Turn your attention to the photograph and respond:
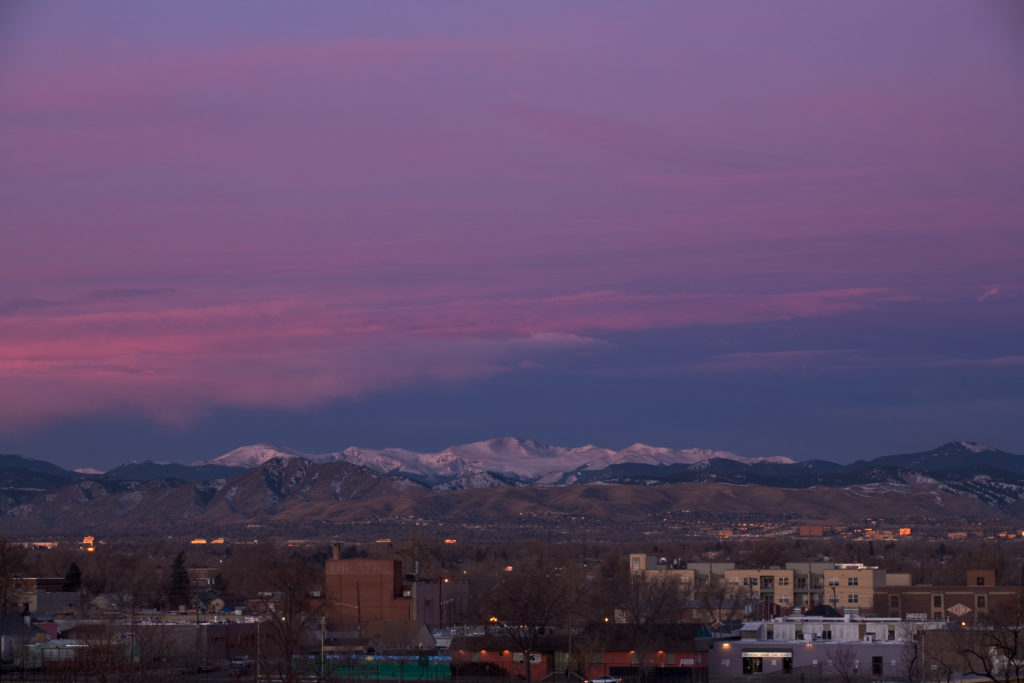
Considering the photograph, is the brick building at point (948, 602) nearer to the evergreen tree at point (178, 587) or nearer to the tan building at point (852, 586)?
the tan building at point (852, 586)

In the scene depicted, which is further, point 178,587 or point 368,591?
point 178,587

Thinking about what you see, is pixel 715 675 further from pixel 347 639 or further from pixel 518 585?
pixel 518 585

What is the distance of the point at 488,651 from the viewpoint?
81000 mm

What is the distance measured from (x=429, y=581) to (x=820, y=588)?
3192 cm

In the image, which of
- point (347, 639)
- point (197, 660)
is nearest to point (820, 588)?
point (347, 639)

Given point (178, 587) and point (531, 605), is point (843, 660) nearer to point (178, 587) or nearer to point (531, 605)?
point (531, 605)

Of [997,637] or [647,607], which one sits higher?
[997,637]

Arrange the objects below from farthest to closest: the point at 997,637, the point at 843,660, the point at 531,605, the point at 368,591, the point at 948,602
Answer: the point at 948,602 → the point at 368,591 → the point at 531,605 → the point at 843,660 → the point at 997,637

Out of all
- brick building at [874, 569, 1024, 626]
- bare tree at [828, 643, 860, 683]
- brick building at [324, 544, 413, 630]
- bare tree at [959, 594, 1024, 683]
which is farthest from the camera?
brick building at [324, 544, 413, 630]

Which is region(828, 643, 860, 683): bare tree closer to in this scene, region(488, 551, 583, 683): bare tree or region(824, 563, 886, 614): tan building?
region(488, 551, 583, 683): bare tree

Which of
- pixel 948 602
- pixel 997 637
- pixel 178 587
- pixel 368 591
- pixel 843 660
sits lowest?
pixel 843 660

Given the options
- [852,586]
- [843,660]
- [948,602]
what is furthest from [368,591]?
[852,586]

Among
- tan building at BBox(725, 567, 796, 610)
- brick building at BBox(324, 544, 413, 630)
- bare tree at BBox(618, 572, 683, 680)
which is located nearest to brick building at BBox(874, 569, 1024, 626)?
tan building at BBox(725, 567, 796, 610)

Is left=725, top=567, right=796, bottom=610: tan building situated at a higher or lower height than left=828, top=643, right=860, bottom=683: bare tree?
higher
